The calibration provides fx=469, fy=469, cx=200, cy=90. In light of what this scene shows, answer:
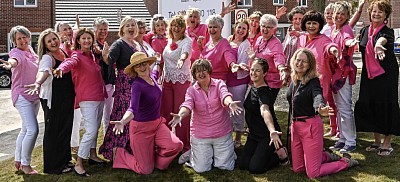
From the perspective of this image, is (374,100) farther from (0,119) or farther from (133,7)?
(133,7)

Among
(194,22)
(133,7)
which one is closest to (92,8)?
(133,7)

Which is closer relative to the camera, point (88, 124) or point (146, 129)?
point (146, 129)

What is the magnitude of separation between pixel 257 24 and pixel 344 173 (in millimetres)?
2443

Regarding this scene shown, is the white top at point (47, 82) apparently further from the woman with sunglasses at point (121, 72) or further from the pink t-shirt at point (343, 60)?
the pink t-shirt at point (343, 60)

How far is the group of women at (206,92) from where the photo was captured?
5281 millimetres

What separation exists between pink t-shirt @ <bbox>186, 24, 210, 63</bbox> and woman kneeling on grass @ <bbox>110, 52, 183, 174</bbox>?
0.97m

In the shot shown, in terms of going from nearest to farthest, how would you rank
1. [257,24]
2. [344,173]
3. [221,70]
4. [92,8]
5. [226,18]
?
[344,173], [221,70], [257,24], [226,18], [92,8]

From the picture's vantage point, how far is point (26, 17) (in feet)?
82.2

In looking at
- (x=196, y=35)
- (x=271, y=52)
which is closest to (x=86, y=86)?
(x=196, y=35)

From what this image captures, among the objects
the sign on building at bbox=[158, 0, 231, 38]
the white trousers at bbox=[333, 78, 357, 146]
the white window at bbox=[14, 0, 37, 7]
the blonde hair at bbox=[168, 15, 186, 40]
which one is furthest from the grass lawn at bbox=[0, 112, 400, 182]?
the white window at bbox=[14, 0, 37, 7]

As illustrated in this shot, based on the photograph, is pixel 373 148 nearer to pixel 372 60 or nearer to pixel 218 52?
pixel 372 60

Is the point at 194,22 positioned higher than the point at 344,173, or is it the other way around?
the point at 194,22

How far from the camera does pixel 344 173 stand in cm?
526

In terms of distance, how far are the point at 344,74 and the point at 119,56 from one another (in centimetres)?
280
